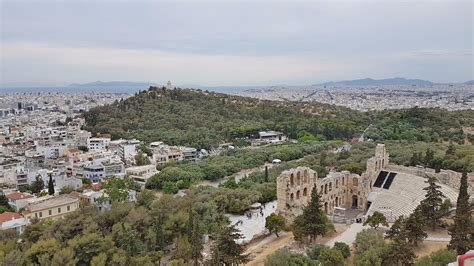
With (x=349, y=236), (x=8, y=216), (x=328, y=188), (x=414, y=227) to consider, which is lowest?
(x=8, y=216)

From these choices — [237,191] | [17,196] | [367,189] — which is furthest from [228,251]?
[17,196]

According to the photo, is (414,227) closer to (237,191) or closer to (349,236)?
(349,236)

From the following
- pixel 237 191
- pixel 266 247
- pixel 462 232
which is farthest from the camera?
pixel 237 191

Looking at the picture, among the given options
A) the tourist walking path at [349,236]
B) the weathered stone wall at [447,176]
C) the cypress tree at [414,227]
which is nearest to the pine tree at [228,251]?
the tourist walking path at [349,236]

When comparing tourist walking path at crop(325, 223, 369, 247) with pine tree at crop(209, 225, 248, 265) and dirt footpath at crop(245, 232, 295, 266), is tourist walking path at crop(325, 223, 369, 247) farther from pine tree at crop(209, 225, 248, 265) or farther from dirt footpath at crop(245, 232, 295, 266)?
pine tree at crop(209, 225, 248, 265)

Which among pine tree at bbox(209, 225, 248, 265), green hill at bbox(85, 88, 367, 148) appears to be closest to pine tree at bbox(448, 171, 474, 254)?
pine tree at bbox(209, 225, 248, 265)

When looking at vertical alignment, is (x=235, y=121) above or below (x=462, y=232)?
below
